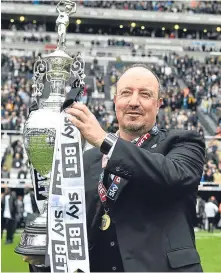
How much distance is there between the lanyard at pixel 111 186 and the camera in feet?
6.85

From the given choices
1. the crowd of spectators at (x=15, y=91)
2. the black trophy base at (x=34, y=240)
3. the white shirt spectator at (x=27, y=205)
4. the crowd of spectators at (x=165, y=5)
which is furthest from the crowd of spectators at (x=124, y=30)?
the black trophy base at (x=34, y=240)

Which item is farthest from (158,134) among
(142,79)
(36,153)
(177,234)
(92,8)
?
(92,8)

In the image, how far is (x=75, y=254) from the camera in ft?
7.42

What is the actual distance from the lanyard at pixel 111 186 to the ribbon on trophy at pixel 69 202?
88mm

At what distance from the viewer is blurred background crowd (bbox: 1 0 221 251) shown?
58.5ft

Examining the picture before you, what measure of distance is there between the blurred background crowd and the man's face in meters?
5.68

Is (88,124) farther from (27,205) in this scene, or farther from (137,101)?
(27,205)

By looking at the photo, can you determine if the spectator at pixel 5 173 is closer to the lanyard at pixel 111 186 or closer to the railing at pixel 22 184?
the railing at pixel 22 184

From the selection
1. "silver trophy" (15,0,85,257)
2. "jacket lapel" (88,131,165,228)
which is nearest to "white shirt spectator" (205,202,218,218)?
"silver trophy" (15,0,85,257)

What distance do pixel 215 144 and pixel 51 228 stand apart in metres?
18.7

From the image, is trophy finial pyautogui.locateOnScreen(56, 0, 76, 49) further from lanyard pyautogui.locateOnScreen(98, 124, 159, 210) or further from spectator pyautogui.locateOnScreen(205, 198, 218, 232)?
spectator pyautogui.locateOnScreen(205, 198, 218, 232)

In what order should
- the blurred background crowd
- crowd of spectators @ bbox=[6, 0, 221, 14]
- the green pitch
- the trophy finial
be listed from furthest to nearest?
crowd of spectators @ bbox=[6, 0, 221, 14] < the blurred background crowd < the green pitch < the trophy finial

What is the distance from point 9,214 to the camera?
13.2 m

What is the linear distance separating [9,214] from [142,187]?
11.5m
